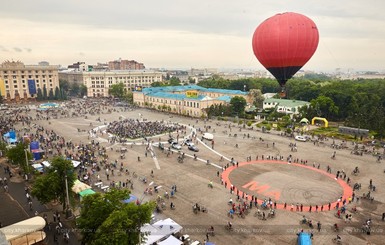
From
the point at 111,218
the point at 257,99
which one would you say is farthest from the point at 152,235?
the point at 257,99

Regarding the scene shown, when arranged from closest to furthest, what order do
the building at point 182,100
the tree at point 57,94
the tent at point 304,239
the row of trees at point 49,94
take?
the tent at point 304,239
the building at point 182,100
the row of trees at point 49,94
the tree at point 57,94

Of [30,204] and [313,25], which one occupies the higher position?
[313,25]

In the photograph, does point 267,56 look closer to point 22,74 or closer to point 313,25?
point 313,25

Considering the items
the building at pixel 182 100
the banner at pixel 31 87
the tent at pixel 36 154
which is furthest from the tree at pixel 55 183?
the banner at pixel 31 87

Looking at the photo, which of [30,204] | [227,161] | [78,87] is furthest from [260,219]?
[78,87]

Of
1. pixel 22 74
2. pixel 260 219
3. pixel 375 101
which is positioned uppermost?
pixel 22 74

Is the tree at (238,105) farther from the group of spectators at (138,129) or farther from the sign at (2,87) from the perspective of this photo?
the sign at (2,87)
